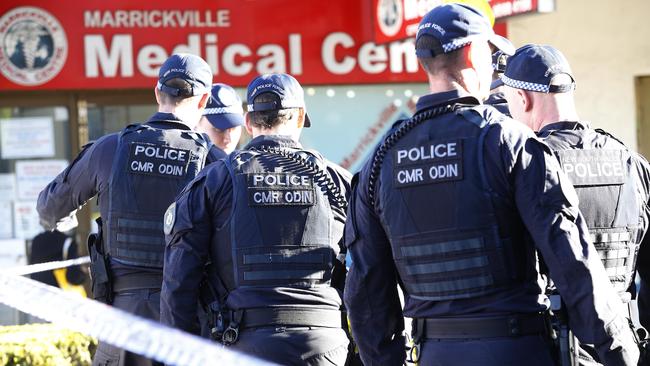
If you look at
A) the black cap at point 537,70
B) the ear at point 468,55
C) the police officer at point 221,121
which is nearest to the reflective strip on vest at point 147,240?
the police officer at point 221,121

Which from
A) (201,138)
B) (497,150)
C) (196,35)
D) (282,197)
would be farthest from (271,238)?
(196,35)

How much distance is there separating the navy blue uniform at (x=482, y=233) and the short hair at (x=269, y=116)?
117cm

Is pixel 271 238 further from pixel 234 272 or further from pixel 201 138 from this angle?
pixel 201 138

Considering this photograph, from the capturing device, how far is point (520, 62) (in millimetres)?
4270

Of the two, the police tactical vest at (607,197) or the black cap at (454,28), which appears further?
the police tactical vest at (607,197)

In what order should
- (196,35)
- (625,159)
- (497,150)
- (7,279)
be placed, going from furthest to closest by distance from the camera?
(196,35), (7,279), (625,159), (497,150)

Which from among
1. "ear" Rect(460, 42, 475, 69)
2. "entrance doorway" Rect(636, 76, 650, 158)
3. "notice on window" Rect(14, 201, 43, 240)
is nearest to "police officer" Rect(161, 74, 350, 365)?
"ear" Rect(460, 42, 475, 69)

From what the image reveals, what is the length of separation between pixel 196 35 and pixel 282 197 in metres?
6.29

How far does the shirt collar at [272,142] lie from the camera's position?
14.8ft

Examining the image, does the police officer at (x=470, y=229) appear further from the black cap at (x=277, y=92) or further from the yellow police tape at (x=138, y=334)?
the black cap at (x=277, y=92)

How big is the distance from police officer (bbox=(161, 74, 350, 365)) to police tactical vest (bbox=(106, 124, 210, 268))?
1.86 ft

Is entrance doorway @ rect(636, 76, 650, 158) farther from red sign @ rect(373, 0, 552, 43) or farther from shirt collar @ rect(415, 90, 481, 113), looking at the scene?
shirt collar @ rect(415, 90, 481, 113)

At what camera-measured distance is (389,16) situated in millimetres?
10078

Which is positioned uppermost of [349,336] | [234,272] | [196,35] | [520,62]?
[196,35]
